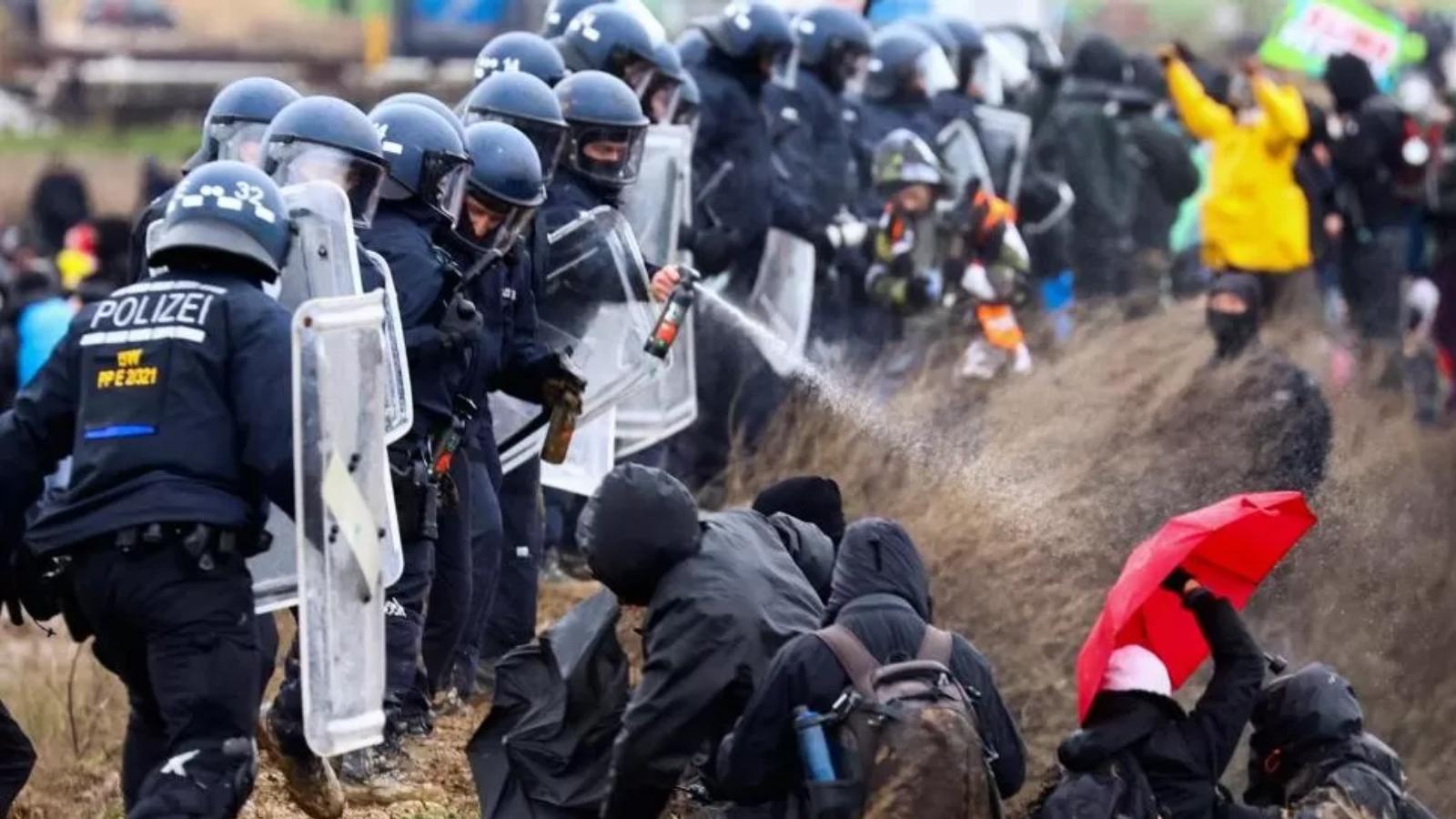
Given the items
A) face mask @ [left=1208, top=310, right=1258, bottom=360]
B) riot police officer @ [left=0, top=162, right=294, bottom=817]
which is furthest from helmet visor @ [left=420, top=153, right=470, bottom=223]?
face mask @ [left=1208, top=310, right=1258, bottom=360]

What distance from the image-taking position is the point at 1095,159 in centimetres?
1866

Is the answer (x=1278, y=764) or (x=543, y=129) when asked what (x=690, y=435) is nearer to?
(x=543, y=129)

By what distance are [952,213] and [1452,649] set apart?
146 inches

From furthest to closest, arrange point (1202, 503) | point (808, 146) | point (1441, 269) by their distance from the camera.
A: point (1441, 269), point (808, 146), point (1202, 503)

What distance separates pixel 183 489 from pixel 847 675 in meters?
1.61

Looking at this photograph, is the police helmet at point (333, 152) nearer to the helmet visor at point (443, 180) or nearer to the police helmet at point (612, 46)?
the helmet visor at point (443, 180)

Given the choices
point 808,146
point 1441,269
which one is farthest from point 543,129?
point 1441,269

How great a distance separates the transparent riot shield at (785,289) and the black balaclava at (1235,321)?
1.81 meters

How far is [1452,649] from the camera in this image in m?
12.8

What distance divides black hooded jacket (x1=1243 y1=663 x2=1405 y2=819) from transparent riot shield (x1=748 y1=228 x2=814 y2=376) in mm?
5730

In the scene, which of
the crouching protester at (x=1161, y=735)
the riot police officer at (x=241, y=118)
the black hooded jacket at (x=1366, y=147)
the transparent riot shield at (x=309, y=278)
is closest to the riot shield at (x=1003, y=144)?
the black hooded jacket at (x=1366, y=147)

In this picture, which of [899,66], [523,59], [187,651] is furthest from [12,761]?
[899,66]

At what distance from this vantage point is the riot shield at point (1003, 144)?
1708 centimetres

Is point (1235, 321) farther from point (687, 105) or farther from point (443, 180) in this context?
point (443, 180)
